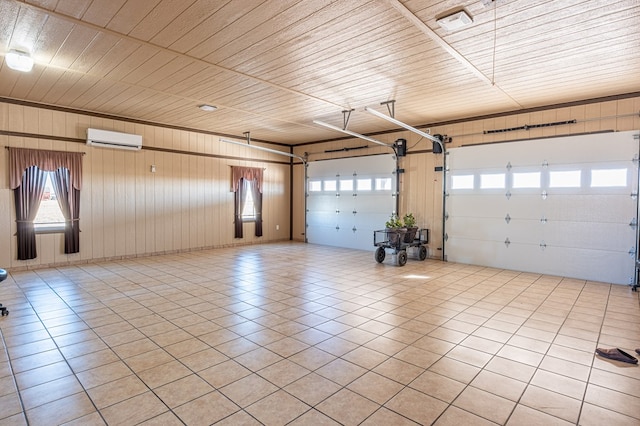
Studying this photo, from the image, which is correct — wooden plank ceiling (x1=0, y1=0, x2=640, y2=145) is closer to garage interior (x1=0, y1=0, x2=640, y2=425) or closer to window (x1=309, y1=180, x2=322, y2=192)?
garage interior (x1=0, y1=0, x2=640, y2=425)

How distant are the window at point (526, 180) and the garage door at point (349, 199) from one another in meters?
2.79

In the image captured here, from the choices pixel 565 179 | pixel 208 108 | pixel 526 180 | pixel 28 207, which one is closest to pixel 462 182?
pixel 526 180

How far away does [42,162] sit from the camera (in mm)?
6621

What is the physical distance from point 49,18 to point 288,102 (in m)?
3.62

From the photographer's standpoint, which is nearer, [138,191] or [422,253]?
[422,253]

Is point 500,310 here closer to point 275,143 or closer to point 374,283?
point 374,283

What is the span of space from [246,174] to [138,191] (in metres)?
3.04

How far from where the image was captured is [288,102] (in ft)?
20.9

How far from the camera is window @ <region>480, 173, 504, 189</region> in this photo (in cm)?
707

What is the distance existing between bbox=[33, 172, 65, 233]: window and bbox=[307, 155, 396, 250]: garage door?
642cm

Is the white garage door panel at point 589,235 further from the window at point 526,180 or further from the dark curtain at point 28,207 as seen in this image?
the dark curtain at point 28,207

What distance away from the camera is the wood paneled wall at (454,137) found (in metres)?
5.89

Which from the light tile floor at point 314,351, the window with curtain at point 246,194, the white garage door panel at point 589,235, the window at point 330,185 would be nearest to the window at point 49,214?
the light tile floor at point 314,351

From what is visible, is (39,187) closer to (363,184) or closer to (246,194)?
(246,194)
